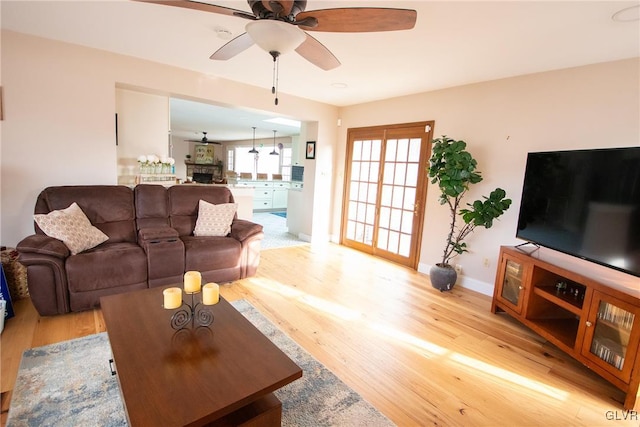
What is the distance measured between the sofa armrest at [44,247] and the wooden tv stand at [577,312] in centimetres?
389

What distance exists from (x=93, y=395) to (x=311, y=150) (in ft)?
14.1

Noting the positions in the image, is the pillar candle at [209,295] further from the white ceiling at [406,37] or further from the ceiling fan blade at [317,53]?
the white ceiling at [406,37]

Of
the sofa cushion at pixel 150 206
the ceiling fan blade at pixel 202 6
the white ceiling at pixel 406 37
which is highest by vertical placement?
the white ceiling at pixel 406 37

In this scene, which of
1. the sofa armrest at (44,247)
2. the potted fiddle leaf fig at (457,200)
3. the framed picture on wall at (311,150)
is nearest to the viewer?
the sofa armrest at (44,247)

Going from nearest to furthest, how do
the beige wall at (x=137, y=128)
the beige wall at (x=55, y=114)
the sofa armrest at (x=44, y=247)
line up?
the sofa armrest at (x=44, y=247), the beige wall at (x=55, y=114), the beige wall at (x=137, y=128)

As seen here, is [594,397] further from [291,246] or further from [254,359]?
[291,246]

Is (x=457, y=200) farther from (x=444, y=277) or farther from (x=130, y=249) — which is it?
(x=130, y=249)

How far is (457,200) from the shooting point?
11.9 feet

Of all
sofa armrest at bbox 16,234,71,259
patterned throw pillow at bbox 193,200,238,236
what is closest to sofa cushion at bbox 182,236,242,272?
patterned throw pillow at bbox 193,200,238,236

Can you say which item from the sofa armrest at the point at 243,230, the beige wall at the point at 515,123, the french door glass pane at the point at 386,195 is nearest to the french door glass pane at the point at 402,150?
the beige wall at the point at 515,123

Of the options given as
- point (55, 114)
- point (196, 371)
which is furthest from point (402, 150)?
point (55, 114)

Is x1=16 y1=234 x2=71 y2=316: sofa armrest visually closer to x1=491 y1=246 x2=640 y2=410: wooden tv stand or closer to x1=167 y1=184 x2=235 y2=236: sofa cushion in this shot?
x1=167 y1=184 x2=235 y2=236: sofa cushion

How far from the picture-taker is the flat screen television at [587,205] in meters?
2.02

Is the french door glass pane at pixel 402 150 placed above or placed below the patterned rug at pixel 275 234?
above
